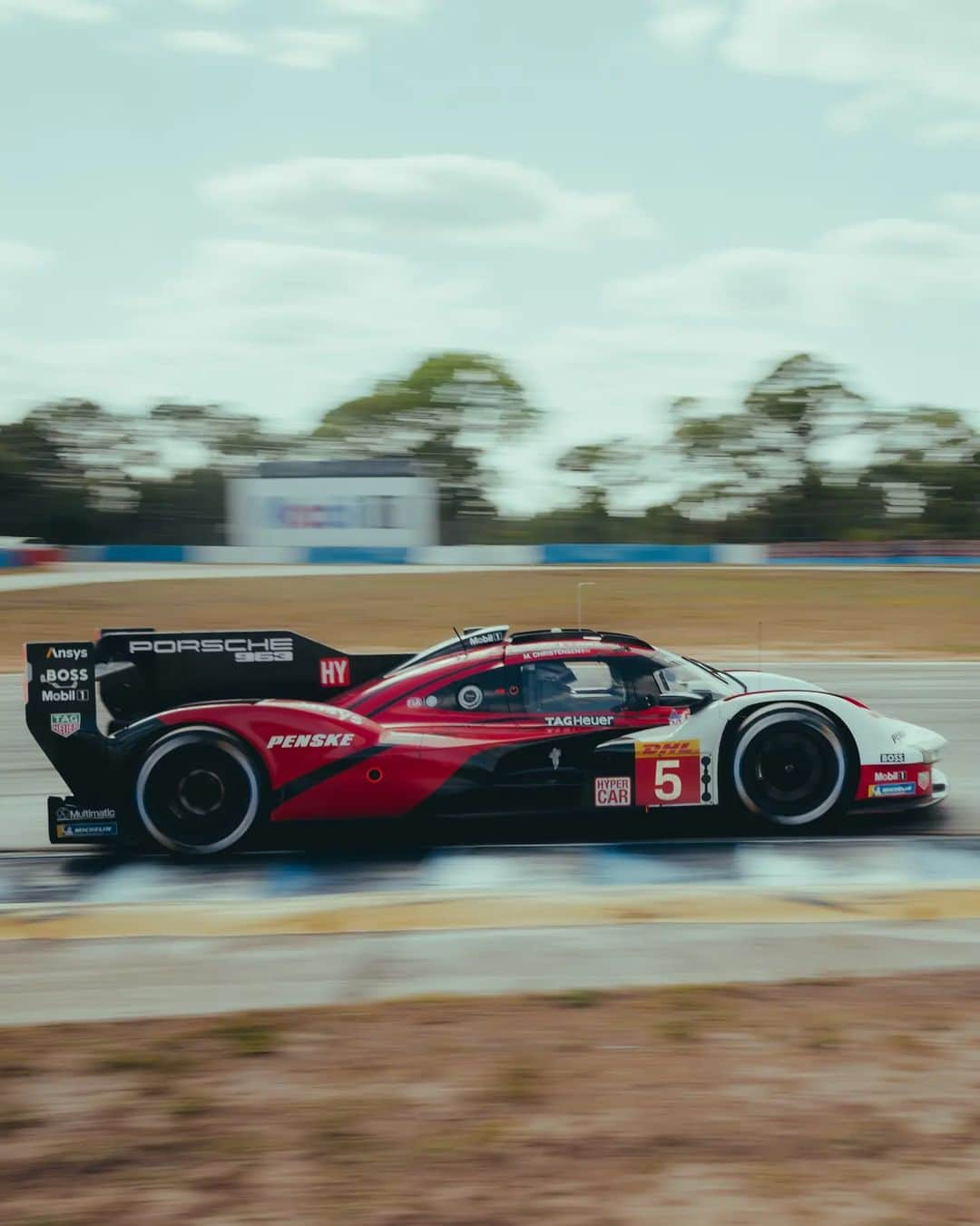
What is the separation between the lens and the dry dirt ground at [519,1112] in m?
3.25

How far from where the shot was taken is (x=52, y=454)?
6538 cm

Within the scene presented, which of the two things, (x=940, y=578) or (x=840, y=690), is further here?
(x=940, y=578)

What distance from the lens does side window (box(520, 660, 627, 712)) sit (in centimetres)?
723

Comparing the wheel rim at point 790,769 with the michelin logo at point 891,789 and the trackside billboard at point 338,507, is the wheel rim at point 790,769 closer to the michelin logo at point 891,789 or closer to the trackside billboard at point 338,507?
the michelin logo at point 891,789

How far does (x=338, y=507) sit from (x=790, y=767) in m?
41.2

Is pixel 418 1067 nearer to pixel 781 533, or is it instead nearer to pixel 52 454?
pixel 781 533

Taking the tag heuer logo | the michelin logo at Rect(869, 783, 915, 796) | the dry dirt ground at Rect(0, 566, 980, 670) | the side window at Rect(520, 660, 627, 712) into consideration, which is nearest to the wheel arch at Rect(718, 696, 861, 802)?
the michelin logo at Rect(869, 783, 915, 796)

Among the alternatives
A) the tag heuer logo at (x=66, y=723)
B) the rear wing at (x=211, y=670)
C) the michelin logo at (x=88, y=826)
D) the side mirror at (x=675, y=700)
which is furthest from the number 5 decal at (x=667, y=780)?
the tag heuer logo at (x=66, y=723)

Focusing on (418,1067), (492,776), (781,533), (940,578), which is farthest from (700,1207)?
(781,533)

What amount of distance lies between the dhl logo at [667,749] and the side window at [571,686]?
0.27m

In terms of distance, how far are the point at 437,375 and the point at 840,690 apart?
196 ft

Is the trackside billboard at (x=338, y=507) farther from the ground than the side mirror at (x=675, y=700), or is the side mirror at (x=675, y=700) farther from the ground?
the trackside billboard at (x=338, y=507)

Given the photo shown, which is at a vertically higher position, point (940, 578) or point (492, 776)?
point (940, 578)

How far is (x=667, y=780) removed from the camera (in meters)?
7.12
